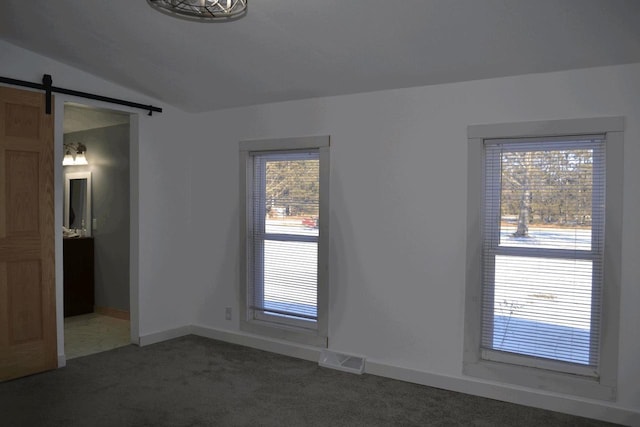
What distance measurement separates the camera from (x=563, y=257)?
133 inches

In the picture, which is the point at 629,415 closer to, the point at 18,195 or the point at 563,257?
the point at 563,257

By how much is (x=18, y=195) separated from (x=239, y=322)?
2286mm

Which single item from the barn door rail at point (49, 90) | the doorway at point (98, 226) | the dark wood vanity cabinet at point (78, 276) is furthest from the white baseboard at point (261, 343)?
the barn door rail at point (49, 90)

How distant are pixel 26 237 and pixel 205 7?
2560 mm

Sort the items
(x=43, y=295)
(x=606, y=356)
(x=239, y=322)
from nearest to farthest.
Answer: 1. (x=606, y=356)
2. (x=43, y=295)
3. (x=239, y=322)

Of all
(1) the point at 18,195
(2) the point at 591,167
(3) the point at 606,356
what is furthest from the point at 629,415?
(1) the point at 18,195

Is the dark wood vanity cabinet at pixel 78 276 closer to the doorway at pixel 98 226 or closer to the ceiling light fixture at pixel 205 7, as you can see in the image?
the doorway at pixel 98 226

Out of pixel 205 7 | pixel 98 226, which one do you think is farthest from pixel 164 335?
pixel 205 7

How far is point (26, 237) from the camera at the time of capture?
3.88 meters

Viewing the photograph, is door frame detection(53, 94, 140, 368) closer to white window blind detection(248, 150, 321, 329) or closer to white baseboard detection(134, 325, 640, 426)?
white baseboard detection(134, 325, 640, 426)

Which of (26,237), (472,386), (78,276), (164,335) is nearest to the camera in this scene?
(472,386)

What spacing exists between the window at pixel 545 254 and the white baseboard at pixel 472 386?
0.08 meters

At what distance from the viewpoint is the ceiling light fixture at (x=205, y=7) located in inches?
100

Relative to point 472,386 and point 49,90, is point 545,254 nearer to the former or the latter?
point 472,386
